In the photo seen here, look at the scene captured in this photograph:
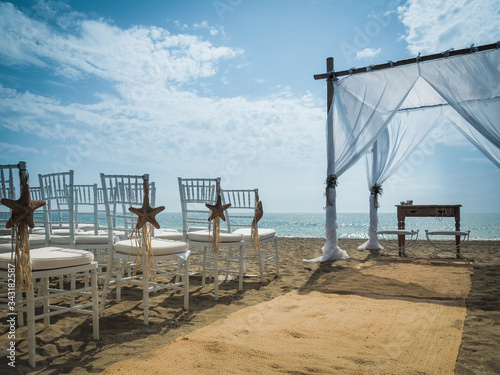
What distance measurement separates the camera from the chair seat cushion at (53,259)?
1.98 metres

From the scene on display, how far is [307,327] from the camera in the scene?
2.43 metres

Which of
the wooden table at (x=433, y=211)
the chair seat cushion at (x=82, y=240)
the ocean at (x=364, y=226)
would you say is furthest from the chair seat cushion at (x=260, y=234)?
the ocean at (x=364, y=226)

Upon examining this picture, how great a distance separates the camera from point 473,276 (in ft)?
14.5

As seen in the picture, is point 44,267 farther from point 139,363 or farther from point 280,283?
point 280,283

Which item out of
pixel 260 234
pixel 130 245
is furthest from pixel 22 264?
pixel 260 234

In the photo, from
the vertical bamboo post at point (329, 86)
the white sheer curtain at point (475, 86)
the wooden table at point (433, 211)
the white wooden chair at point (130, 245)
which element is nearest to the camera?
the white wooden chair at point (130, 245)

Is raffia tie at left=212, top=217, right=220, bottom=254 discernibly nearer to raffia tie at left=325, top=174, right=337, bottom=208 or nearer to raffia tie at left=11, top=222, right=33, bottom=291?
raffia tie at left=11, top=222, right=33, bottom=291

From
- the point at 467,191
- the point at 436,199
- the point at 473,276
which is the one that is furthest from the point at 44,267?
the point at 436,199

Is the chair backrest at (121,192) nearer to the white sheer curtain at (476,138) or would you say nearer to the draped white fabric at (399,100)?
the draped white fabric at (399,100)

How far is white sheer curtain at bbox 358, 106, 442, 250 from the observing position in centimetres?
677

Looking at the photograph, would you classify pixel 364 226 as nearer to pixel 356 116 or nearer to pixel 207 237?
pixel 356 116

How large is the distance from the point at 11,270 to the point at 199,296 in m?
1.86

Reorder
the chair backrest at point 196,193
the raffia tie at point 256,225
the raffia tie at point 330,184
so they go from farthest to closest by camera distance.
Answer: the raffia tie at point 330,184, the raffia tie at point 256,225, the chair backrest at point 196,193

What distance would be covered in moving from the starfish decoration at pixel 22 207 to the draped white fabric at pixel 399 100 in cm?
468
